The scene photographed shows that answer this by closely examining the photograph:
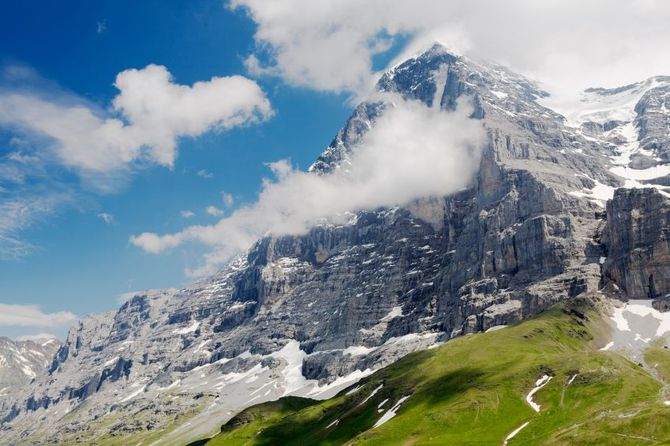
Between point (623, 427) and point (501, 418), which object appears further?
point (501, 418)

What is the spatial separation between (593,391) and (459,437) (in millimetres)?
42299

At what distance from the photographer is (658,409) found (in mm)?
150750

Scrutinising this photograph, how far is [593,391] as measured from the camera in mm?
196125

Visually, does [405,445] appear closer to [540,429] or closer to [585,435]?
[540,429]

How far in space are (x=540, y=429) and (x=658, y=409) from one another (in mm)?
34079

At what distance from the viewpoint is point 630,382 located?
19788 cm

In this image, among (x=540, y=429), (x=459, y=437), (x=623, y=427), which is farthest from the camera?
(x=459, y=437)

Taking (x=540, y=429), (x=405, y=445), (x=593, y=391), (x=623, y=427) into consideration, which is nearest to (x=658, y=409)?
(x=623, y=427)

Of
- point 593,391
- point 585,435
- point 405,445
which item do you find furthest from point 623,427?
point 405,445

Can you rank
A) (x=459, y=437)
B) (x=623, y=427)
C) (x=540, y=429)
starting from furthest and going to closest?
(x=459, y=437) < (x=540, y=429) < (x=623, y=427)

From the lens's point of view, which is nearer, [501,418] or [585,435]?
[585,435]

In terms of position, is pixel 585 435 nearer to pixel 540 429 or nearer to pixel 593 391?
pixel 540 429

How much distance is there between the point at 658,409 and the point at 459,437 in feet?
188

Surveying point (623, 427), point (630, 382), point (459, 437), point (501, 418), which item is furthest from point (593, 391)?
point (623, 427)
